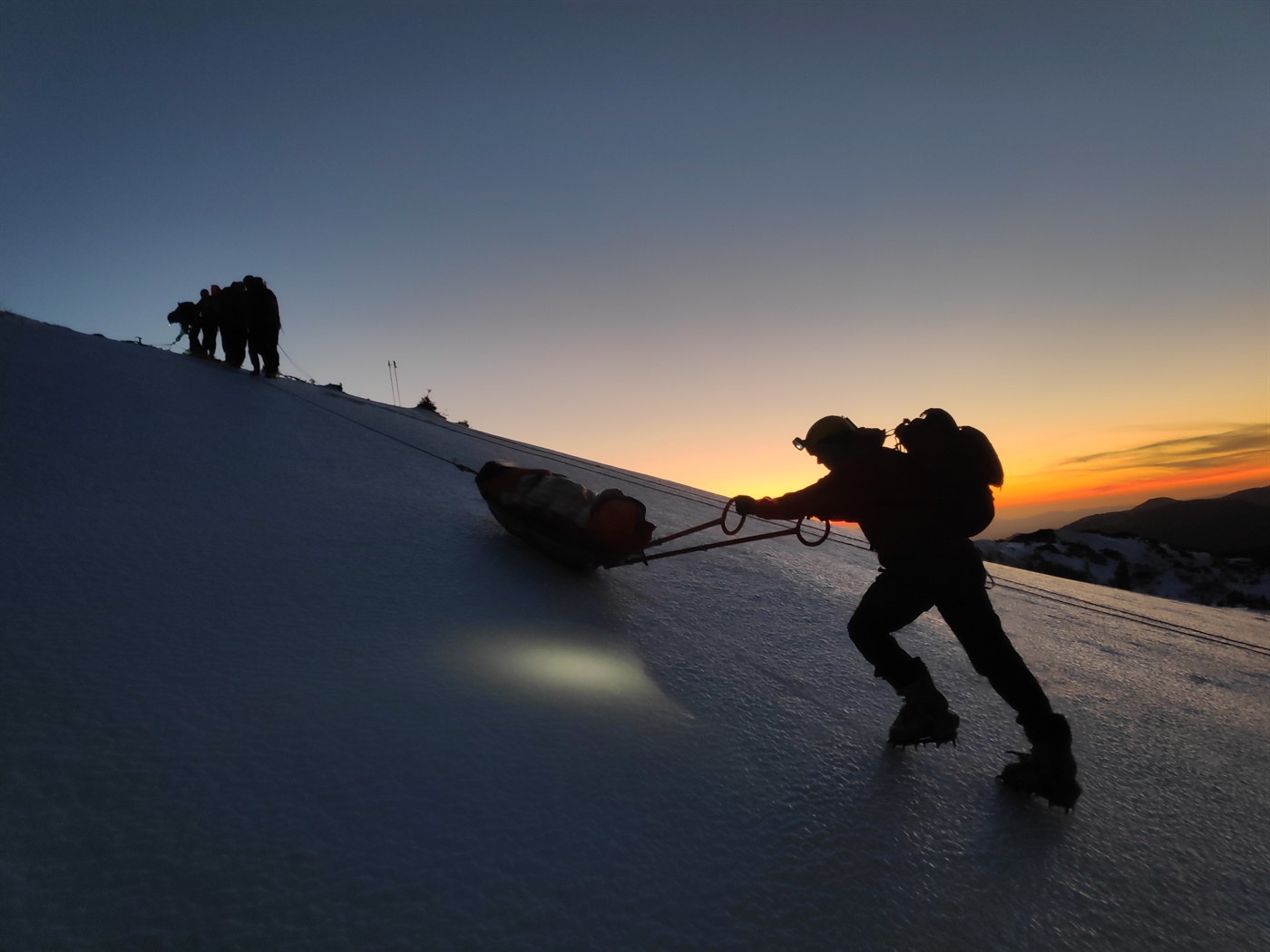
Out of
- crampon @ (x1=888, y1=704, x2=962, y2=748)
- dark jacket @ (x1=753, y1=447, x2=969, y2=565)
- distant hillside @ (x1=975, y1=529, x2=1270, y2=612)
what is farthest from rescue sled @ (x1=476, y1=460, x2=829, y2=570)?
distant hillside @ (x1=975, y1=529, x2=1270, y2=612)

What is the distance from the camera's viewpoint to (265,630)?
1916 millimetres

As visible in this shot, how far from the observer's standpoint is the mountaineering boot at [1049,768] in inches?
71.8

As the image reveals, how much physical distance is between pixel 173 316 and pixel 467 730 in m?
11.0

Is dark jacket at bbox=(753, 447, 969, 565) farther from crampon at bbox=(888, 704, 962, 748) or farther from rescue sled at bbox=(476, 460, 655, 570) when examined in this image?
rescue sled at bbox=(476, 460, 655, 570)

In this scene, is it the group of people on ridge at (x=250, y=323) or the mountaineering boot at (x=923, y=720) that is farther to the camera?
the group of people on ridge at (x=250, y=323)

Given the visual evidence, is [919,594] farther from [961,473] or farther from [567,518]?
[567,518]

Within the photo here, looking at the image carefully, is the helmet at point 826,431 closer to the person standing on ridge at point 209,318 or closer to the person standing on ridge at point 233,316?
the person standing on ridge at point 233,316

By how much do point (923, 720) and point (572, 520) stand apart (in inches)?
66.0

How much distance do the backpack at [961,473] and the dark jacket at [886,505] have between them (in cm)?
3

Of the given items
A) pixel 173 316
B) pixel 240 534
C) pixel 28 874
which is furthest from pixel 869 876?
pixel 173 316

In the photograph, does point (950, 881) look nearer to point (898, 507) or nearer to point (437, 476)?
point (898, 507)

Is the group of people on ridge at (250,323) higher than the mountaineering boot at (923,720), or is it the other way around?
the group of people on ridge at (250,323)

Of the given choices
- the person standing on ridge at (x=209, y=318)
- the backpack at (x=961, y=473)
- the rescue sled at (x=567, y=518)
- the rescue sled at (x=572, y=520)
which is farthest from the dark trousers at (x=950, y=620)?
the person standing on ridge at (x=209, y=318)

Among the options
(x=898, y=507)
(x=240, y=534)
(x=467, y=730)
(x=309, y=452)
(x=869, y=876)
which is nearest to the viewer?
(x=869, y=876)
